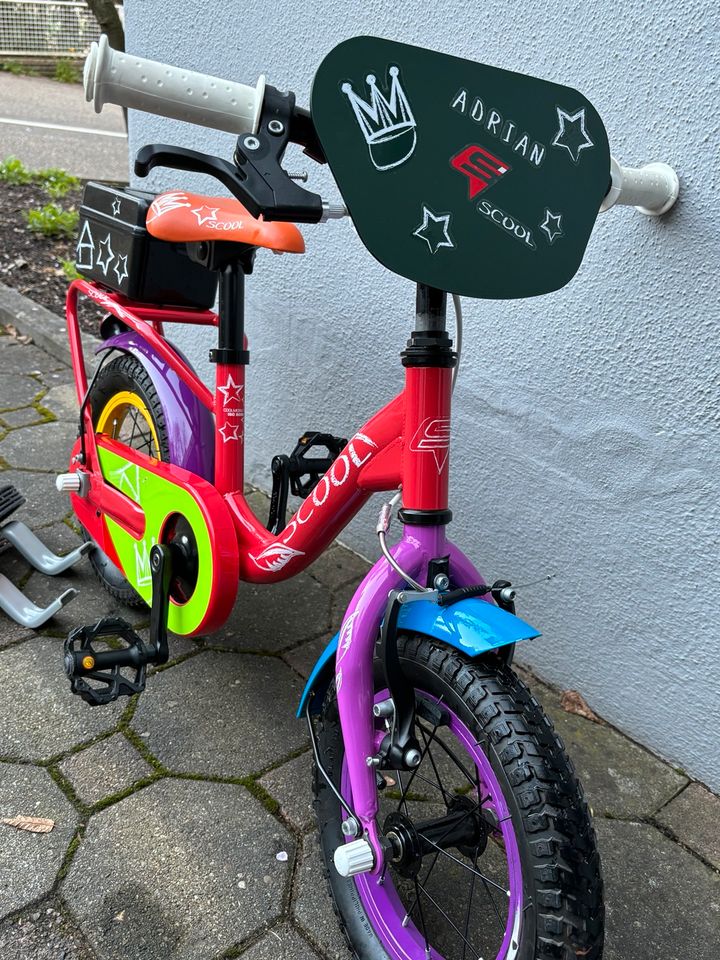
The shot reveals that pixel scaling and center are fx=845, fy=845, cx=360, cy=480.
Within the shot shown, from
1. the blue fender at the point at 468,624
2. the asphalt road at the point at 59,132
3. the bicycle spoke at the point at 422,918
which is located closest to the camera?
the blue fender at the point at 468,624

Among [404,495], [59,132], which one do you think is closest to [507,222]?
[404,495]

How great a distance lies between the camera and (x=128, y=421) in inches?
107

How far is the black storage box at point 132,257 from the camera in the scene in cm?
208

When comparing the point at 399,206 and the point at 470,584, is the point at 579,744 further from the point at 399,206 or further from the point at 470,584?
the point at 399,206

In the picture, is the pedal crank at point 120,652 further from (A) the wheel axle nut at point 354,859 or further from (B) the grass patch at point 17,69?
(B) the grass patch at point 17,69

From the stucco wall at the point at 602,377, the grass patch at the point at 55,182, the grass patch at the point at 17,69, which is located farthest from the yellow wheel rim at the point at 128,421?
the grass patch at the point at 17,69

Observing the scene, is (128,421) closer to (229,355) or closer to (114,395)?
(114,395)

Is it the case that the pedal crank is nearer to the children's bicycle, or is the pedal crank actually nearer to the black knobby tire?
the children's bicycle

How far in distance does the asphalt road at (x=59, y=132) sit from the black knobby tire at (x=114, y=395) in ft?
16.5

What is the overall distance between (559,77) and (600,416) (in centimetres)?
76

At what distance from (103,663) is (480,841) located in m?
0.90

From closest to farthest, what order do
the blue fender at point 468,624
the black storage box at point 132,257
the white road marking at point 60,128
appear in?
the blue fender at point 468,624, the black storage box at point 132,257, the white road marking at point 60,128

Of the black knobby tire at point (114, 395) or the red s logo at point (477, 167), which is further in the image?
the black knobby tire at point (114, 395)

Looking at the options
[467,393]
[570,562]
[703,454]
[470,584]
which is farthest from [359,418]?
[470,584]
